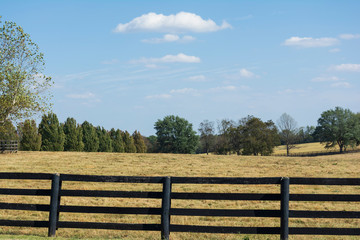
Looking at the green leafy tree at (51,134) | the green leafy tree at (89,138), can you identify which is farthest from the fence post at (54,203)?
the green leafy tree at (89,138)

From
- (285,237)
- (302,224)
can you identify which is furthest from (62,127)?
(285,237)

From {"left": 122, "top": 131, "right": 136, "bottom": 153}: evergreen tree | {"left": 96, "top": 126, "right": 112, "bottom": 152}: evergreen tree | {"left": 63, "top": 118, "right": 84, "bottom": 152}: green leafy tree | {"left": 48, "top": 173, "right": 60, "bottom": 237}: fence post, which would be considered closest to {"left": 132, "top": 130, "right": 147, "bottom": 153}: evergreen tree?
{"left": 122, "top": 131, "right": 136, "bottom": 153}: evergreen tree

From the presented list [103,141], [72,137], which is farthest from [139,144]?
[72,137]

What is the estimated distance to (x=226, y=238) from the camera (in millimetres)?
10906

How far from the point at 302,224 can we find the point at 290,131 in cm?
11170

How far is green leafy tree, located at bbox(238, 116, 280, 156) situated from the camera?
3898 inches

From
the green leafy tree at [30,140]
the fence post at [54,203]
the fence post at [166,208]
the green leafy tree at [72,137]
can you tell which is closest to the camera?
the fence post at [166,208]

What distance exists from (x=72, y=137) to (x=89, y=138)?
711cm

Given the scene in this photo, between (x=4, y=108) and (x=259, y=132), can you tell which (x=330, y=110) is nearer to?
(x=259, y=132)

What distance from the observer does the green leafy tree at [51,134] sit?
219 ft

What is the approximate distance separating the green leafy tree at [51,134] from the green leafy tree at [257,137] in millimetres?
48540

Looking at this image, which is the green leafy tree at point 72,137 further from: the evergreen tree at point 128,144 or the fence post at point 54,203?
the fence post at point 54,203

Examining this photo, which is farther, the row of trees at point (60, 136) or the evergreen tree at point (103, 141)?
A: the evergreen tree at point (103, 141)

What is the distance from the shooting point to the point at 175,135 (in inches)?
4742
